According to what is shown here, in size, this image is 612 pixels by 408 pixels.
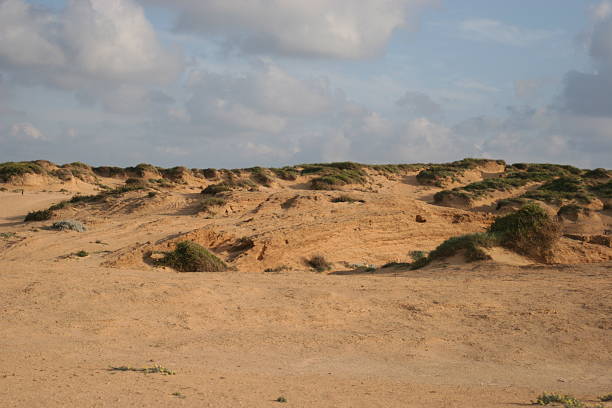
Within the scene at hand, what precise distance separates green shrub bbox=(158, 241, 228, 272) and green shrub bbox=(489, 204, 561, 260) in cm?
859

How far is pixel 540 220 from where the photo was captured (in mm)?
15836

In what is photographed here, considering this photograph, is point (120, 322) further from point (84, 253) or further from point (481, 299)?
point (84, 253)

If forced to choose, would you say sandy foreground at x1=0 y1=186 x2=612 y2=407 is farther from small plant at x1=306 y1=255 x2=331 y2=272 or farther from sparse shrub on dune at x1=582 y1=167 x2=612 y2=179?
sparse shrub on dune at x1=582 y1=167 x2=612 y2=179

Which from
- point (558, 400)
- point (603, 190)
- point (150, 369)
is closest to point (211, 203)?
point (150, 369)

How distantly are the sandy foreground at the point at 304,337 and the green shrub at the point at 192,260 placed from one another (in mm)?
2645

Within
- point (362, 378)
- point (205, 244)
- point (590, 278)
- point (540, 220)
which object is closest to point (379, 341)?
point (362, 378)

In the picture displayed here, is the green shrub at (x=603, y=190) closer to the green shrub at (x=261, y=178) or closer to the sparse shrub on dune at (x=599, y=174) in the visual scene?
the sparse shrub on dune at (x=599, y=174)

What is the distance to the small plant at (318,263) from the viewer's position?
18625 mm

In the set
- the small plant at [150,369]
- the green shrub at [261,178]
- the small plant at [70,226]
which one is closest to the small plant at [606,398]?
the small plant at [150,369]

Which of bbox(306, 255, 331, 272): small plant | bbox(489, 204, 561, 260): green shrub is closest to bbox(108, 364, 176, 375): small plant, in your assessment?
bbox(306, 255, 331, 272): small plant

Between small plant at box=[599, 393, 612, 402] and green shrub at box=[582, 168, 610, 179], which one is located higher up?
green shrub at box=[582, 168, 610, 179]

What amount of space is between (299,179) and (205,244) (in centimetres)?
2852

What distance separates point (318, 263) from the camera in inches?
741

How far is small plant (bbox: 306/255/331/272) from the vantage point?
1862 cm
